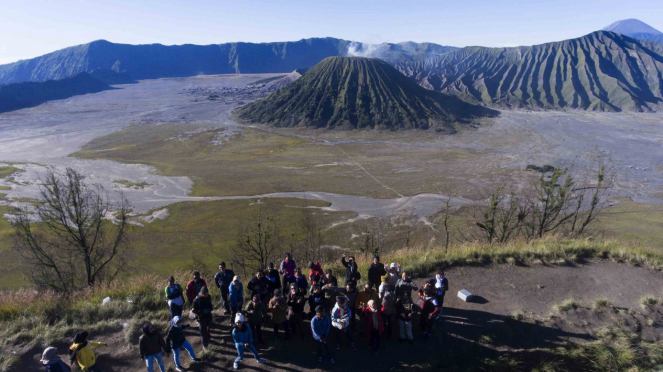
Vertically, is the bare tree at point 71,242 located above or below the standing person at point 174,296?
below

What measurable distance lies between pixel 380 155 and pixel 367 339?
55.1 m

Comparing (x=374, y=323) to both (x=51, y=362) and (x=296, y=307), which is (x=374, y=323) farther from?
(x=51, y=362)

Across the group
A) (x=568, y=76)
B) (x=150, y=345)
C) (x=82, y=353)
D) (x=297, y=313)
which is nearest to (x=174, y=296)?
(x=150, y=345)

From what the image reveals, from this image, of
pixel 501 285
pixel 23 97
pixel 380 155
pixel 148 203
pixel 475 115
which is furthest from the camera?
pixel 23 97

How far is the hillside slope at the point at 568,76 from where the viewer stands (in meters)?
116

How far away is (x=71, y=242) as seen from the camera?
17.5 metres

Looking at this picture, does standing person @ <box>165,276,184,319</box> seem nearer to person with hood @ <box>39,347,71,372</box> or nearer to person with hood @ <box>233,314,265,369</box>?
person with hood @ <box>233,314,265,369</box>

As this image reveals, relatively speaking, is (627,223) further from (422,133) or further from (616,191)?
(422,133)

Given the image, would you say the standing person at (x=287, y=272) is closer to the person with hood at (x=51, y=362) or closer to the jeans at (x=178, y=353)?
the jeans at (x=178, y=353)

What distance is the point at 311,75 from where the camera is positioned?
353ft

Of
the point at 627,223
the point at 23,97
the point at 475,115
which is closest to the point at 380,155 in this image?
the point at 627,223

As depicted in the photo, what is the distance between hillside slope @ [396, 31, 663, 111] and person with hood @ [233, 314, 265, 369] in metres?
134

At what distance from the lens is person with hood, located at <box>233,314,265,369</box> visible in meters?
7.11

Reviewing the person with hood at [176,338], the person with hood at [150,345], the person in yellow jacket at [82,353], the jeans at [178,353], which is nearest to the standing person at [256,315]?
the jeans at [178,353]
